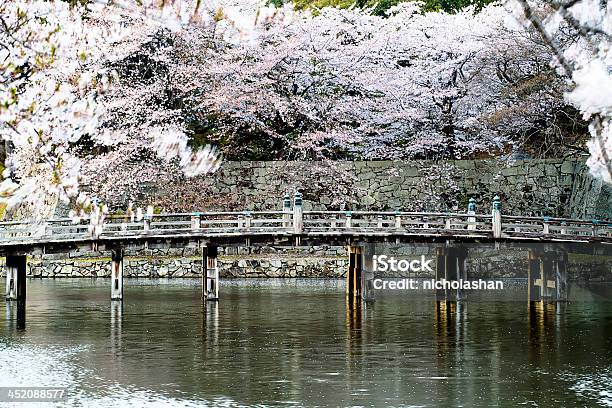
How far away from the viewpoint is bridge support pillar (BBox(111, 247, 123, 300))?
32.3 metres

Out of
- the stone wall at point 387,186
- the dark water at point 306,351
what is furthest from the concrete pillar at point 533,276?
the stone wall at point 387,186

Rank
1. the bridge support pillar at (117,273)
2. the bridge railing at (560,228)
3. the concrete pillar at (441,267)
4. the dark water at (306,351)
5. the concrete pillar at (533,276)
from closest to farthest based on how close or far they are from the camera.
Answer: the dark water at (306,351) < the bridge railing at (560,228) < the bridge support pillar at (117,273) < the concrete pillar at (533,276) < the concrete pillar at (441,267)

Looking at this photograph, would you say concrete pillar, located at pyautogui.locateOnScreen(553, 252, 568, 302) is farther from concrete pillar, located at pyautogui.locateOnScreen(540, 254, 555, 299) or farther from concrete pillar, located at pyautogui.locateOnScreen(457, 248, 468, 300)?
concrete pillar, located at pyautogui.locateOnScreen(457, 248, 468, 300)

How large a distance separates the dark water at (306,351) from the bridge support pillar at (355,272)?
701 mm

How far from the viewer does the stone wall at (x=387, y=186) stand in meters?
42.2

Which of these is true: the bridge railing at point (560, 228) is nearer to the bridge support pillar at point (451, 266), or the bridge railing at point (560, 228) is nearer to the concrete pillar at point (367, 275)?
the bridge support pillar at point (451, 266)

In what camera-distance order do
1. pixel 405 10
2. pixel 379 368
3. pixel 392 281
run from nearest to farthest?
pixel 379 368 → pixel 392 281 → pixel 405 10

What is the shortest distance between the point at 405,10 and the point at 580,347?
80.0 feet

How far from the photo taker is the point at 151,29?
40.7 m

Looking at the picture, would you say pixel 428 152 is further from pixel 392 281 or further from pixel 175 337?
pixel 175 337

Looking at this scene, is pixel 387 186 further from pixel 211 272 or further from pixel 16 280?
pixel 16 280

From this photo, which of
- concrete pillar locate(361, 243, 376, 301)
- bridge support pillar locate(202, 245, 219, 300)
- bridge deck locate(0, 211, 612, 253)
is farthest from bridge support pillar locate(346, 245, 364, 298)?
bridge support pillar locate(202, 245, 219, 300)

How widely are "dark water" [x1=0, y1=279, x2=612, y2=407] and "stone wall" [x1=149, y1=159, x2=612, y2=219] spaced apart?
762 cm

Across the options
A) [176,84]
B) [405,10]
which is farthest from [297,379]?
[405,10]
